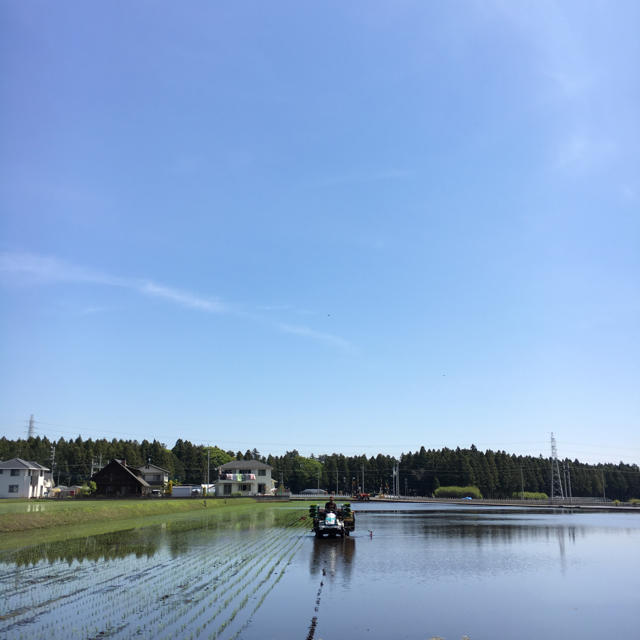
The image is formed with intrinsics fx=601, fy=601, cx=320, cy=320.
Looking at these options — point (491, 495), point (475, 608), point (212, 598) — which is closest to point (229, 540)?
point (212, 598)

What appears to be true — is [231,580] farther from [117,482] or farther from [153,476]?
[153,476]

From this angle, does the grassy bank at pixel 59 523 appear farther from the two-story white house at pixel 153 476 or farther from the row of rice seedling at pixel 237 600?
the two-story white house at pixel 153 476

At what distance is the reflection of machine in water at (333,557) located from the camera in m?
24.6

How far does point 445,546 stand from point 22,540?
2365 centimetres

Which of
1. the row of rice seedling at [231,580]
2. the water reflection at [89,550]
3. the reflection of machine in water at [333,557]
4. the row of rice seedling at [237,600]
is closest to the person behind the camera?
the row of rice seedling at [237,600]

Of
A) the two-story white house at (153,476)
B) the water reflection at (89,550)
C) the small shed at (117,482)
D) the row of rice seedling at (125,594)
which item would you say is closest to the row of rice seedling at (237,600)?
the row of rice seedling at (125,594)

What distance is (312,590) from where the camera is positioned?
20.3m

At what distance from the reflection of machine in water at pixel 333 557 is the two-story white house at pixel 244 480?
89.9 m

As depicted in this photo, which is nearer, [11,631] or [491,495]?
[11,631]

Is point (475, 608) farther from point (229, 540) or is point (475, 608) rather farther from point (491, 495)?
point (491, 495)

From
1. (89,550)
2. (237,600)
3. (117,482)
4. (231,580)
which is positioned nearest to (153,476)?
(117,482)

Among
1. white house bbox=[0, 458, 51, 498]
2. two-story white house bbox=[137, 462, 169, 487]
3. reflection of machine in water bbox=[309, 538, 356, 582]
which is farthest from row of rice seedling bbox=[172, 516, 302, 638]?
two-story white house bbox=[137, 462, 169, 487]

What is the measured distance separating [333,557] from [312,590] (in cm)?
925

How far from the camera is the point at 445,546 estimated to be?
116 ft
